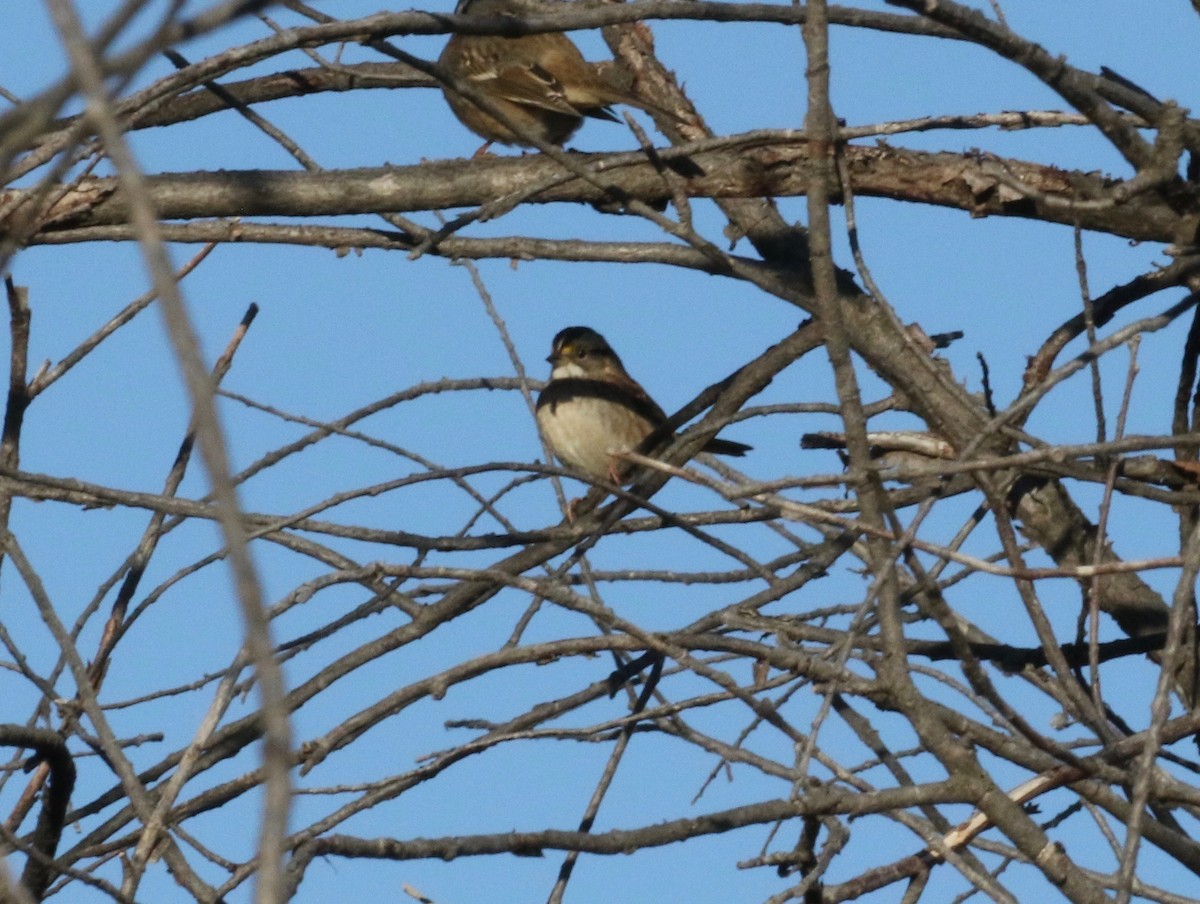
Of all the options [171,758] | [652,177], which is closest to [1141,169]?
[652,177]

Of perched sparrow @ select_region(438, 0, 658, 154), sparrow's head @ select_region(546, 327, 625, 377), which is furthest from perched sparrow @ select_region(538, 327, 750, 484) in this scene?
perched sparrow @ select_region(438, 0, 658, 154)

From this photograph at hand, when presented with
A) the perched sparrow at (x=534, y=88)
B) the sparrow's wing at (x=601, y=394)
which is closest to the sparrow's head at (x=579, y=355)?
the sparrow's wing at (x=601, y=394)

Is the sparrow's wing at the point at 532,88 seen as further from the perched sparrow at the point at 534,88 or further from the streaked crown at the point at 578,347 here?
the streaked crown at the point at 578,347

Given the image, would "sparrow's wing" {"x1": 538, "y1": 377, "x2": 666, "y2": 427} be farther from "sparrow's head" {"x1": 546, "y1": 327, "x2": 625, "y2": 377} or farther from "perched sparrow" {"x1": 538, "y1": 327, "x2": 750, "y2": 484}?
"sparrow's head" {"x1": 546, "y1": 327, "x2": 625, "y2": 377}

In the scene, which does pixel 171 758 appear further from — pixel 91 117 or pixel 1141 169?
pixel 91 117

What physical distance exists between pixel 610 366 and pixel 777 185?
320cm

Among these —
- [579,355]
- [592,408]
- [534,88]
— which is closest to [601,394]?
[592,408]

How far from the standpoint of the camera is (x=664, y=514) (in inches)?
114

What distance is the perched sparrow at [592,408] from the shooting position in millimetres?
7152

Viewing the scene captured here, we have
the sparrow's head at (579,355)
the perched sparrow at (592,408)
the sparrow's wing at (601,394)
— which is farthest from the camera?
the sparrow's head at (579,355)

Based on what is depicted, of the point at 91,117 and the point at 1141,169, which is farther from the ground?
the point at 1141,169

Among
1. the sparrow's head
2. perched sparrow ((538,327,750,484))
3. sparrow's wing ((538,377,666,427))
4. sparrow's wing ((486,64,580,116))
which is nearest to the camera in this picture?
perched sparrow ((538,327,750,484))

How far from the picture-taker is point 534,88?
7586 millimetres

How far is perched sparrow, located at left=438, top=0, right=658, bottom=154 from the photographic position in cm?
740
